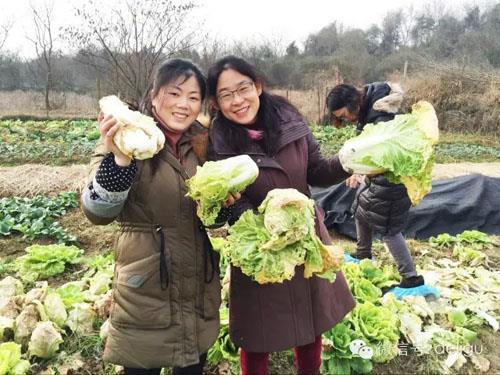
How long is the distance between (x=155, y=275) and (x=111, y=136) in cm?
74

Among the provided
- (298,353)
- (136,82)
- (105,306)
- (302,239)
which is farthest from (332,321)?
(136,82)

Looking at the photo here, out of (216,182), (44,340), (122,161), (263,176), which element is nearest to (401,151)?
(263,176)

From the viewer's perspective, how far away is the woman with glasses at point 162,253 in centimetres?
217

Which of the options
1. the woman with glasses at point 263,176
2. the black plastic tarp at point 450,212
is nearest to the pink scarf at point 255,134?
the woman with glasses at point 263,176

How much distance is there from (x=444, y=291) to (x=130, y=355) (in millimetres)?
3315

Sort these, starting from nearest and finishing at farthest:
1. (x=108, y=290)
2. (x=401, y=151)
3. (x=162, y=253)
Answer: (x=162, y=253), (x=401, y=151), (x=108, y=290)

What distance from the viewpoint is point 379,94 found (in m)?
4.08

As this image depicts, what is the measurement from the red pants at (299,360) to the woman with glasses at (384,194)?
5.33ft

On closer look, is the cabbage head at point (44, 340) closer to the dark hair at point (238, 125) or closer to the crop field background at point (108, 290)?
the crop field background at point (108, 290)

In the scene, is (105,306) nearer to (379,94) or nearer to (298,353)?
(298,353)

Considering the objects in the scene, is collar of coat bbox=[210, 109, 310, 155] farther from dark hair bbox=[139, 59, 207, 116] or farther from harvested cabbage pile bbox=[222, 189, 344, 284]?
harvested cabbage pile bbox=[222, 189, 344, 284]

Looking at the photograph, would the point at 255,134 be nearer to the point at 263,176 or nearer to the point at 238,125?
the point at 238,125

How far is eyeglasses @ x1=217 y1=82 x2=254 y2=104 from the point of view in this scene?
2359 mm

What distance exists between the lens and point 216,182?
205 cm
